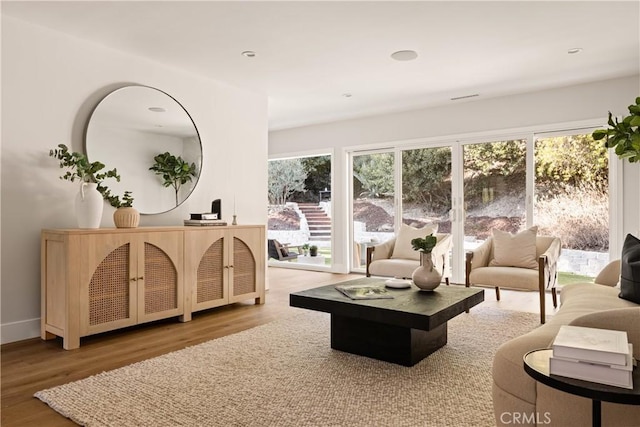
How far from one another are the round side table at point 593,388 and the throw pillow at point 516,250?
3.19m

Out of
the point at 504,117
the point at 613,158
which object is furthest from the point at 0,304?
the point at 613,158

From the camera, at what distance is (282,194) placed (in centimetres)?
773

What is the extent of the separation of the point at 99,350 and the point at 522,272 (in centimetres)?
348

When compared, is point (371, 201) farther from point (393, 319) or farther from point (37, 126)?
point (37, 126)

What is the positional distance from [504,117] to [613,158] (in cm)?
126

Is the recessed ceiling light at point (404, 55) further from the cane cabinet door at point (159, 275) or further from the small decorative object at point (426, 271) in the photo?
the cane cabinet door at point (159, 275)

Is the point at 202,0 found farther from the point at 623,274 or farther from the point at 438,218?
the point at 438,218

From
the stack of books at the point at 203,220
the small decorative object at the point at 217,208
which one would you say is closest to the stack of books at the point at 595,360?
the stack of books at the point at 203,220

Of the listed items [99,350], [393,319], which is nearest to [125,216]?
[99,350]

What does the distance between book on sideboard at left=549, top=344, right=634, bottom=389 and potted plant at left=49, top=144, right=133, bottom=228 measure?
10.6 ft

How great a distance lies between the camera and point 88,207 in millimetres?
3354

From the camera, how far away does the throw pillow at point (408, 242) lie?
5004 millimetres

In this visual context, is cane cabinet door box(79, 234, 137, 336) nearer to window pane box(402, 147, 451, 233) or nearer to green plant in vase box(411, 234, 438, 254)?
green plant in vase box(411, 234, 438, 254)

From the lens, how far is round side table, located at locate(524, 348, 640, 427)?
1.10 metres
